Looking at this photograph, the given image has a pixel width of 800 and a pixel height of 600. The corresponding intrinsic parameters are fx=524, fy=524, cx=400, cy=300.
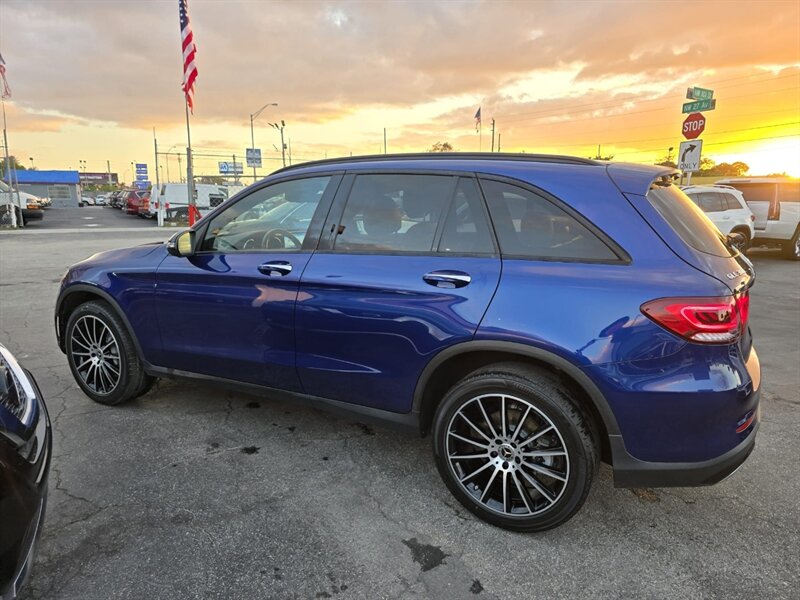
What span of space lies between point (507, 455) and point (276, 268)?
1.64 m

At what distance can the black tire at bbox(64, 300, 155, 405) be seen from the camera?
3.80 meters

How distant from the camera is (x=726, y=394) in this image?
2.18m

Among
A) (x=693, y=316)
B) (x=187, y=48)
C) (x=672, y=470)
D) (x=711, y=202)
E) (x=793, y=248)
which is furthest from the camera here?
(x=187, y=48)

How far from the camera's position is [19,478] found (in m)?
1.85

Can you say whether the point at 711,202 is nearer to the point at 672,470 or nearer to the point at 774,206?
the point at 774,206

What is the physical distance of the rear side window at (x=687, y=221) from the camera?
2371mm

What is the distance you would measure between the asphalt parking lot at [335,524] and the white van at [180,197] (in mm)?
24041

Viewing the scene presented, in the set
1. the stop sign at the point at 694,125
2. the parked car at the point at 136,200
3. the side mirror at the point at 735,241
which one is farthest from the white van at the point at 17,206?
the side mirror at the point at 735,241

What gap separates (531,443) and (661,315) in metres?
0.84

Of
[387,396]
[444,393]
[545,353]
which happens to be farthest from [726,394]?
[387,396]

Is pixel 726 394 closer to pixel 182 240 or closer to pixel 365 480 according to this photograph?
pixel 365 480

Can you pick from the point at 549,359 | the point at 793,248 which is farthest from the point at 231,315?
the point at 793,248

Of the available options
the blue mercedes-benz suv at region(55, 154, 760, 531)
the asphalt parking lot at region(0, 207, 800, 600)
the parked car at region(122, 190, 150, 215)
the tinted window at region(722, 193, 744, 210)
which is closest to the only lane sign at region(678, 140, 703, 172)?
the tinted window at region(722, 193, 744, 210)

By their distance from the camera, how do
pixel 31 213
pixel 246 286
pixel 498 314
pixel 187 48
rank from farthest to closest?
pixel 31 213 → pixel 187 48 → pixel 246 286 → pixel 498 314
